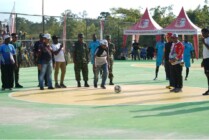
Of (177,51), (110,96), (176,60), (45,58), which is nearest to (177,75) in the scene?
(176,60)

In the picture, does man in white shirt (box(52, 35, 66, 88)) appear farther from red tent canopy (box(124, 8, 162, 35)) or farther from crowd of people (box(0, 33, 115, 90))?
red tent canopy (box(124, 8, 162, 35))

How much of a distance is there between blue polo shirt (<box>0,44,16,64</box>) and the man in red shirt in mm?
4991

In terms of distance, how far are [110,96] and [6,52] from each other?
3887mm

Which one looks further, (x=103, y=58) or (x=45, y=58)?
(x=103, y=58)

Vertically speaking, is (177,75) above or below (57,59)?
below

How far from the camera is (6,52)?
15.2m

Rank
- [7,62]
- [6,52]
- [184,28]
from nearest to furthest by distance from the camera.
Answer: [6,52] < [7,62] < [184,28]

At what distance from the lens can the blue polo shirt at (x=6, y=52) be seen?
15133 mm

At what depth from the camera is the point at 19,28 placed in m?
29.2

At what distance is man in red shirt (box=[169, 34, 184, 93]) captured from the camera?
14445 mm

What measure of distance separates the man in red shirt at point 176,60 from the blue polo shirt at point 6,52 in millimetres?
4991

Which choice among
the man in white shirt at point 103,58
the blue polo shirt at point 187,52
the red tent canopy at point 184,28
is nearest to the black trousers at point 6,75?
the man in white shirt at point 103,58

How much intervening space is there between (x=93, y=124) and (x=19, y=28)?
21.1m

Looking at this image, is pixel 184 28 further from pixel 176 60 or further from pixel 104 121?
pixel 104 121
